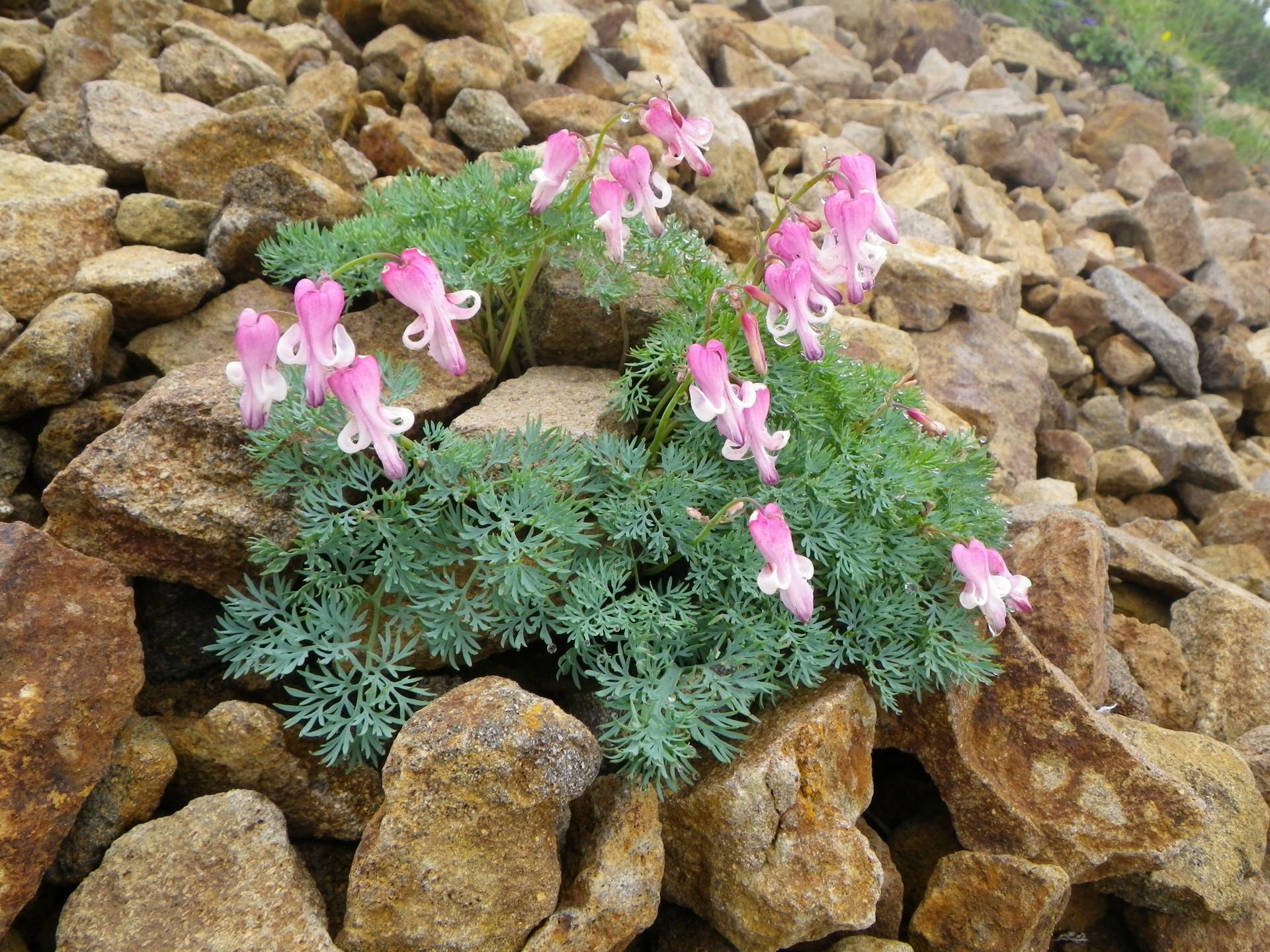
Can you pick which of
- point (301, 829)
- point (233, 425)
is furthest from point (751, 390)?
point (301, 829)

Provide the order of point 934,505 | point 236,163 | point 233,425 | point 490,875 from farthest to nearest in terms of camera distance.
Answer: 1. point 236,163
2. point 934,505
3. point 233,425
4. point 490,875

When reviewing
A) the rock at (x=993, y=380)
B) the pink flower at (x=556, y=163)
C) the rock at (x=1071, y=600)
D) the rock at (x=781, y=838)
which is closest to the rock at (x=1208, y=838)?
the rock at (x=1071, y=600)

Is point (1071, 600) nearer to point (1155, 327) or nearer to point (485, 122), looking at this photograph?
point (485, 122)

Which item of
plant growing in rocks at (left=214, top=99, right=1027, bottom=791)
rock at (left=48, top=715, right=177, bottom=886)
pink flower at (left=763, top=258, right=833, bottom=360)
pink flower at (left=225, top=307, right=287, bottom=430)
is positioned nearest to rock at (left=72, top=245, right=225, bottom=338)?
plant growing in rocks at (left=214, top=99, right=1027, bottom=791)

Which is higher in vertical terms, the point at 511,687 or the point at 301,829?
the point at 511,687

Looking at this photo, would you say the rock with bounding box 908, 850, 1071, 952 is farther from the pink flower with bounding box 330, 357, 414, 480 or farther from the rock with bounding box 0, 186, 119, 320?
the rock with bounding box 0, 186, 119, 320

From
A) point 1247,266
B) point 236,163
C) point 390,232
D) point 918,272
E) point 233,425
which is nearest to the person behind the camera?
point 233,425

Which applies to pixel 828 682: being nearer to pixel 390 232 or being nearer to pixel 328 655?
pixel 328 655
